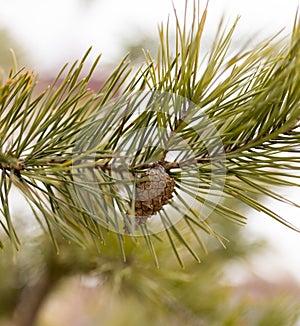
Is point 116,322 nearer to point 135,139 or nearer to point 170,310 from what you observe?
point 170,310

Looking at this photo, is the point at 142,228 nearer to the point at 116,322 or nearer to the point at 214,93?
the point at 214,93

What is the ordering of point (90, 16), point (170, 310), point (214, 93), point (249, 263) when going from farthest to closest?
1. point (90, 16)
2. point (249, 263)
3. point (170, 310)
4. point (214, 93)

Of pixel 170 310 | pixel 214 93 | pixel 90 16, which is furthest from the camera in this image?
pixel 90 16

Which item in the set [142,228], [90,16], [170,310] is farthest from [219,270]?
[90,16]

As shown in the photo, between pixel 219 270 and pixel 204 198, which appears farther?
pixel 219 270

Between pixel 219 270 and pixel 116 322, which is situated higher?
pixel 219 270

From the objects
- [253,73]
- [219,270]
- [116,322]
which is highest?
[253,73]
